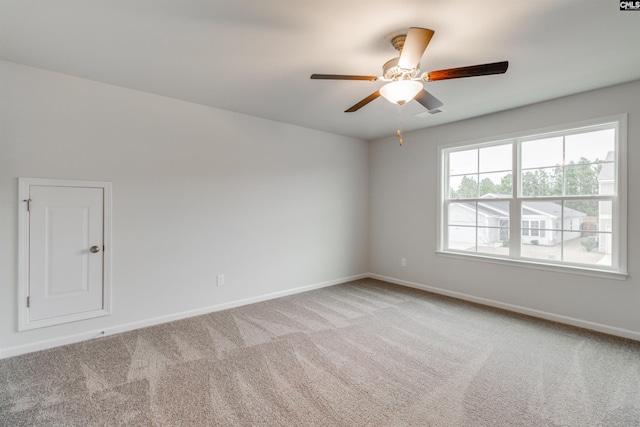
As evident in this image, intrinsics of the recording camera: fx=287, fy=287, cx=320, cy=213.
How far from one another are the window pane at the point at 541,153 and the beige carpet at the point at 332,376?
1.92 m

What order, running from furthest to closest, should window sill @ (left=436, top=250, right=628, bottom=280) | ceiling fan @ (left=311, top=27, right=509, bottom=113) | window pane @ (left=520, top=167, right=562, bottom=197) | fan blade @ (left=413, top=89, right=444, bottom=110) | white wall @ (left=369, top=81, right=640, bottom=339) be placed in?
1. window pane @ (left=520, top=167, right=562, bottom=197)
2. window sill @ (left=436, top=250, right=628, bottom=280)
3. white wall @ (left=369, top=81, right=640, bottom=339)
4. fan blade @ (left=413, top=89, right=444, bottom=110)
5. ceiling fan @ (left=311, top=27, right=509, bottom=113)

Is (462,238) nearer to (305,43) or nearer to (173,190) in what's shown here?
(305,43)

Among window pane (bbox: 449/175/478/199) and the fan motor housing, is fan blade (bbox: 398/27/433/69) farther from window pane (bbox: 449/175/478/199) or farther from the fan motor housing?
window pane (bbox: 449/175/478/199)

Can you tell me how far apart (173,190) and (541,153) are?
4.52m

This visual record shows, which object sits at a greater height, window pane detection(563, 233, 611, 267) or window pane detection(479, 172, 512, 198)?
window pane detection(479, 172, 512, 198)

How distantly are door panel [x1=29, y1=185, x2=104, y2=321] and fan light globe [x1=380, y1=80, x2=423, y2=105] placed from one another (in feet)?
9.71

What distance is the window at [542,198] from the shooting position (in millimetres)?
3115

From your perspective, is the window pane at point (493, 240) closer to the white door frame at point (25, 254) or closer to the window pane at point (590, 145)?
the window pane at point (590, 145)

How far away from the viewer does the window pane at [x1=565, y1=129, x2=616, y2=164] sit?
3129 mm

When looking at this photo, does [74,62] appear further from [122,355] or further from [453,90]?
[453,90]

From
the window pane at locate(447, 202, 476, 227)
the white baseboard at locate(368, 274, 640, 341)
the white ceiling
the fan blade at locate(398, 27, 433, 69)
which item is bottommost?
the white baseboard at locate(368, 274, 640, 341)

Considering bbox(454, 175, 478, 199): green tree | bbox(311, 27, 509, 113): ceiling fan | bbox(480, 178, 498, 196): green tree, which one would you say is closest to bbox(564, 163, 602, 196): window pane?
bbox(480, 178, 498, 196): green tree

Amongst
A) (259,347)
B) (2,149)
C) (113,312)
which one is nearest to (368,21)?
(259,347)

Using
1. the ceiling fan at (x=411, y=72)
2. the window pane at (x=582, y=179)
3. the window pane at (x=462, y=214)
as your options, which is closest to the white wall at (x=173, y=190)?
the window pane at (x=462, y=214)
